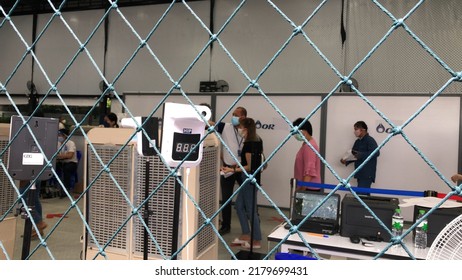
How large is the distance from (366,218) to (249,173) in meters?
1.37

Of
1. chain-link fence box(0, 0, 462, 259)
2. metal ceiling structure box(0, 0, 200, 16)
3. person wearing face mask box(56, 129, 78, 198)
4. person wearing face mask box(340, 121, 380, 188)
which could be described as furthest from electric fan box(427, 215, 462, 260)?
metal ceiling structure box(0, 0, 200, 16)

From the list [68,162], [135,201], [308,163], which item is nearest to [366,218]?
[308,163]

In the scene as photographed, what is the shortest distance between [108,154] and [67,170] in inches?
175

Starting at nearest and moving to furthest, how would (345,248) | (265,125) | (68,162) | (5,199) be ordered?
(345,248) < (5,199) < (265,125) < (68,162)

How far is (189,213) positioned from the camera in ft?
7.44

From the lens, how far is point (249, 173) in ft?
11.7

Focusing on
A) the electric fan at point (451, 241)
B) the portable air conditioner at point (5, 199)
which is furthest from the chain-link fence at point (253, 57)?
the electric fan at point (451, 241)

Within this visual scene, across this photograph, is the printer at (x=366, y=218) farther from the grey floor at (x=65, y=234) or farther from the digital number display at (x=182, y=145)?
the digital number display at (x=182, y=145)

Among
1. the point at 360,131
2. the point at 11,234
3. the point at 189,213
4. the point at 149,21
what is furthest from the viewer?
the point at 149,21

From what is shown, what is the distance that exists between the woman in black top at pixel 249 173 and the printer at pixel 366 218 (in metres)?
1.04

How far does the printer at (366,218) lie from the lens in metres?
2.38

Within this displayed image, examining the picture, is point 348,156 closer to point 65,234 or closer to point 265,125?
point 265,125
